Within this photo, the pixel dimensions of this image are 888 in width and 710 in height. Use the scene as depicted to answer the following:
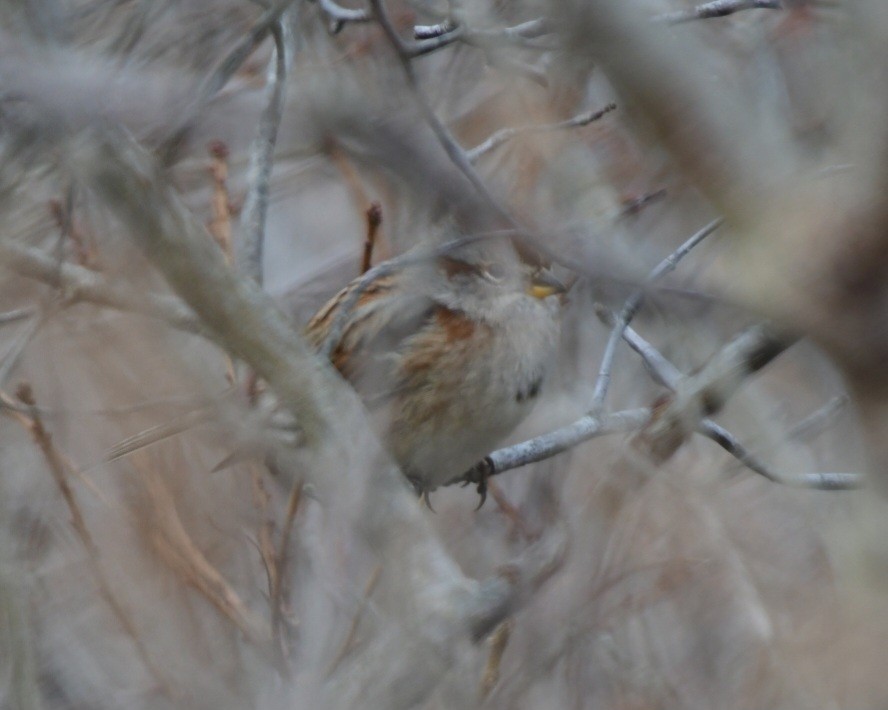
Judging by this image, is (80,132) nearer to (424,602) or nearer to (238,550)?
(424,602)

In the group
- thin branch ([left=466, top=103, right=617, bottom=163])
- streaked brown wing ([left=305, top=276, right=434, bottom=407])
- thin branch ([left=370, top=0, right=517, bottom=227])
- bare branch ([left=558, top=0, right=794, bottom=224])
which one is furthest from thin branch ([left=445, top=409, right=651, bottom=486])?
bare branch ([left=558, top=0, right=794, bottom=224])

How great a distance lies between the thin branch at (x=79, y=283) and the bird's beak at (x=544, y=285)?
1.27 meters

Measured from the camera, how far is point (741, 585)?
9.52 ft

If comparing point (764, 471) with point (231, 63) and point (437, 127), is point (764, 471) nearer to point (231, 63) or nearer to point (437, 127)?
point (437, 127)

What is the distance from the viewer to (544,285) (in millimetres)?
4176

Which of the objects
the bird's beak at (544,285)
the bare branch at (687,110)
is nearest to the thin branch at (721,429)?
the bird's beak at (544,285)

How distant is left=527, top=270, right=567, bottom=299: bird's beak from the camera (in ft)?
13.6

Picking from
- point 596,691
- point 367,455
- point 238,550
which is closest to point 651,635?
point 596,691

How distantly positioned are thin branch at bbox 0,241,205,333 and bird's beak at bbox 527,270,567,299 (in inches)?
50.0

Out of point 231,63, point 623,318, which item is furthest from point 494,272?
Answer: point 231,63

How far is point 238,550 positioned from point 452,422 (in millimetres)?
1148

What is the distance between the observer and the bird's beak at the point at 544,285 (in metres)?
4.14

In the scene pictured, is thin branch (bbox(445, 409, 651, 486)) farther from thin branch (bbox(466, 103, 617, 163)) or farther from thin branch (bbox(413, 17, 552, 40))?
thin branch (bbox(413, 17, 552, 40))

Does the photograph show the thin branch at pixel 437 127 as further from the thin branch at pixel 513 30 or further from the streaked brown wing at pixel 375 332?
the streaked brown wing at pixel 375 332
